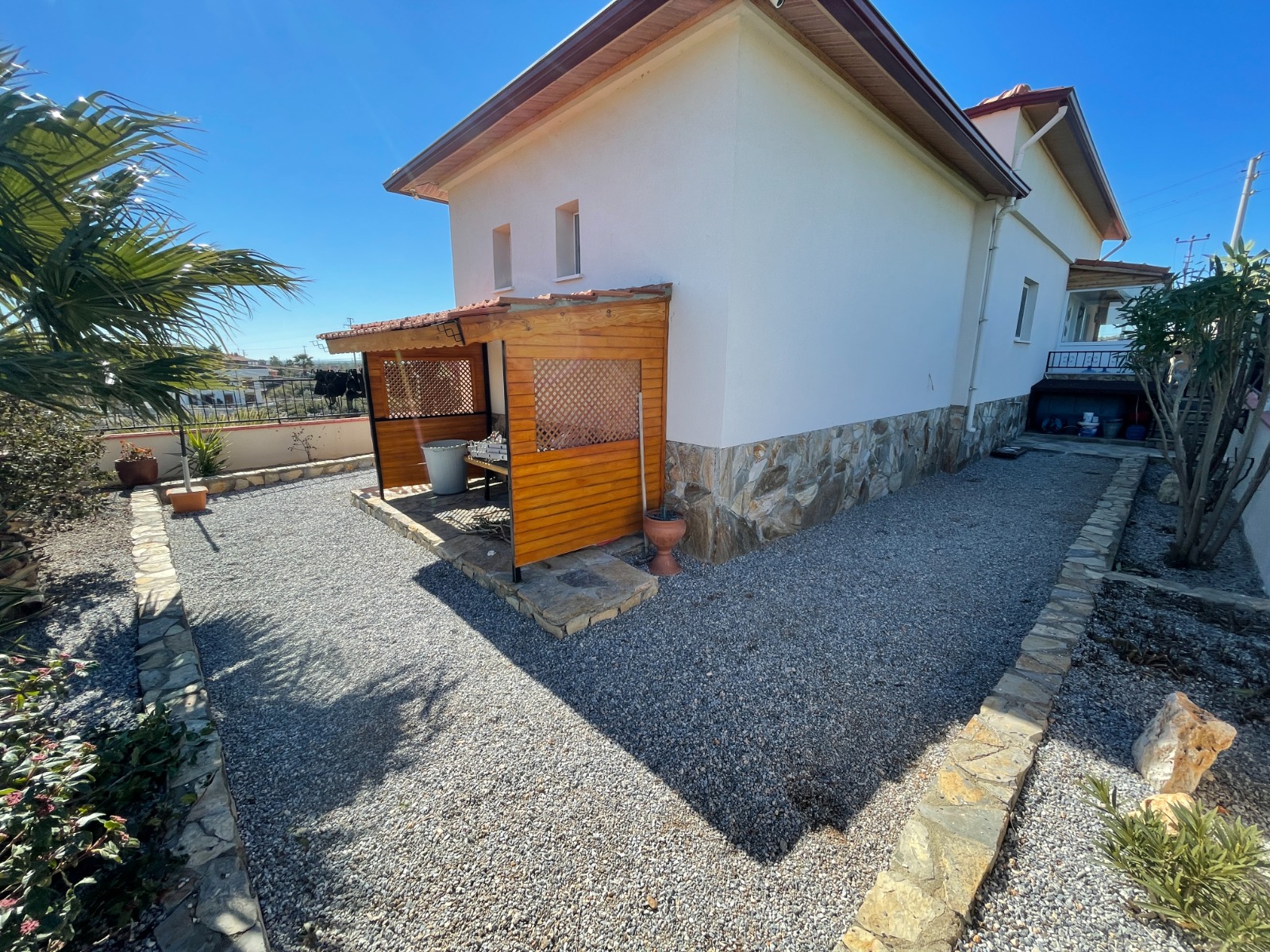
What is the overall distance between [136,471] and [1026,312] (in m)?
17.2

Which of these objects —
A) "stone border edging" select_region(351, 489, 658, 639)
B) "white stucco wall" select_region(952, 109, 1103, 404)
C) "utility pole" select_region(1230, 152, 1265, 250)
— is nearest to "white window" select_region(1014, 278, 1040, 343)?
"white stucco wall" select_region(952, 109, 1103, 404)

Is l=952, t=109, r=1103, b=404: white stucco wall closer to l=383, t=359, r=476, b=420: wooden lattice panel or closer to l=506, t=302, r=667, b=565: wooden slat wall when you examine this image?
l=506, t=302, r=667, b=565: wooden slat wall

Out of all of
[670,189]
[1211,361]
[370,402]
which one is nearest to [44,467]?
[370,402]

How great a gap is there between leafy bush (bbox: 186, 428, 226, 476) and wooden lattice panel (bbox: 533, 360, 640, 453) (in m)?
6.66

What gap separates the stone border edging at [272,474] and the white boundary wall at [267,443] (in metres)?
0.14

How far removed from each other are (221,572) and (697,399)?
4988 millimetres

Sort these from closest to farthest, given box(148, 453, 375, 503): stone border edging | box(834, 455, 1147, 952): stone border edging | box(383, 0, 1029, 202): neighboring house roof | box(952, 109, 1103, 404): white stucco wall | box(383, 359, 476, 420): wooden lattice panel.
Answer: box(834, 455, 1147, 952): stone border edging
box(383, 0, 1029, 202): neighboring house roof
box(383, 359, 476, 420): wooden lattice panel
box(148, 453, 375, 503): stone border edging
box(952, 109, 1103, 404): white stucco wall

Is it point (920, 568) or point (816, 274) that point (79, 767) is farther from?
point (816, 274)

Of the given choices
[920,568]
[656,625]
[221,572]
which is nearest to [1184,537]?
[920,568]

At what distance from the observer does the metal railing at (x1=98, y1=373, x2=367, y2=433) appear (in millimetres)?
8203

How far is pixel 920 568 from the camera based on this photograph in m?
4.66

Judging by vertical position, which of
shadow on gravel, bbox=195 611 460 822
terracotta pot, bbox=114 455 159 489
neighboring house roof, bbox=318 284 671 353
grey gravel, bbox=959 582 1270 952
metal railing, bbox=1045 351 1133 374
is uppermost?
neighboring house roof, bbox=318 284 671 353

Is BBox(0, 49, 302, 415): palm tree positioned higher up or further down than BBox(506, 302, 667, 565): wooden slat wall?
higher up

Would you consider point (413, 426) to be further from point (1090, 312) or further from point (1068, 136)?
point (1090, 312)
